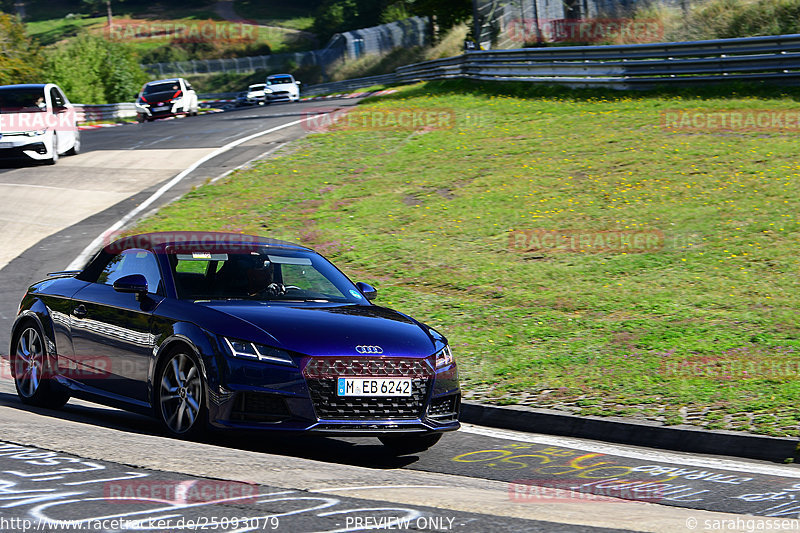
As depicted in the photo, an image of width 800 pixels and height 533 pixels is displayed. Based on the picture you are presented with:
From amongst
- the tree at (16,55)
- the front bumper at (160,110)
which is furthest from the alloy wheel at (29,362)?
the tree at (16,55)

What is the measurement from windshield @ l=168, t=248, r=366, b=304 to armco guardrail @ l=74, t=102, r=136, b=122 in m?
38.5

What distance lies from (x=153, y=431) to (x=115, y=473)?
193cm

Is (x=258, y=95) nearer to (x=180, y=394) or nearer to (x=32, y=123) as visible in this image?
(x=32, y=123)

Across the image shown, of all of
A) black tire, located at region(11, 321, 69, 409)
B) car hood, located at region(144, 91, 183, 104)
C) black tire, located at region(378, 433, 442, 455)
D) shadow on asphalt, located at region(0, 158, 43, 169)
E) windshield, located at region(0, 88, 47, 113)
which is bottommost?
black tire, located at region(378, 433, 442, 455)

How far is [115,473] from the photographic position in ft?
18.7

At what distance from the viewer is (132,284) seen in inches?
293

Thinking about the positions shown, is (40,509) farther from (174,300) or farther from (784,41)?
(784,41)

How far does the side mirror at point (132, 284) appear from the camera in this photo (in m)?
7.43

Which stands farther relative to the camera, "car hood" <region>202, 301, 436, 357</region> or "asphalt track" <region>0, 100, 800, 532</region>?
"car hood" <region>202, 301, 436, 357</region>

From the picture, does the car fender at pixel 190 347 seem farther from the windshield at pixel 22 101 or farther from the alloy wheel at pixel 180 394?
the windshield at pixel 22 101

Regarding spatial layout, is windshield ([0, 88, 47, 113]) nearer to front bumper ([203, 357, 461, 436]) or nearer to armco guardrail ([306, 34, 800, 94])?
armco guardrail ([306, 34, 800, 94])

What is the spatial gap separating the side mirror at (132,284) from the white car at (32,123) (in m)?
18.8

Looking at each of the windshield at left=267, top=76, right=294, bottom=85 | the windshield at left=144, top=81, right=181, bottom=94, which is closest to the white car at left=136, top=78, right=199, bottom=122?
the windshield at left=144, top=81, right=181, bottom=94

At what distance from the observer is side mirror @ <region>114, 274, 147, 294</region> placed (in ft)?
24.4
